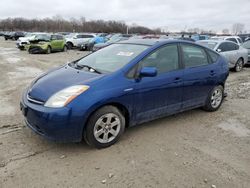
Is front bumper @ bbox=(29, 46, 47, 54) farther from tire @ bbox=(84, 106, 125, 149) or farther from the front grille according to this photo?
tire @ bbox=(84, 106, 125, 149)

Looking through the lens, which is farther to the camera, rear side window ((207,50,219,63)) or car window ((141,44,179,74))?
rear side window ((207,50,219,63))

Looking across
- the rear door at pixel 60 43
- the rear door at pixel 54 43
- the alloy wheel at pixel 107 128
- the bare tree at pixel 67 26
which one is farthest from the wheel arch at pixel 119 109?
the bare tree at pixel 67 26

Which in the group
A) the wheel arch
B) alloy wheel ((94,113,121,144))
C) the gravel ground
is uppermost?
the wheel arch

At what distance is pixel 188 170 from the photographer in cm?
316

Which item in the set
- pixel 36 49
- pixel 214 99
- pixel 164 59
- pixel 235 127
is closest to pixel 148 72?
pixel 164 59

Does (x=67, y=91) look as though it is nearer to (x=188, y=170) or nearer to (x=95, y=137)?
(x=95, y=137)

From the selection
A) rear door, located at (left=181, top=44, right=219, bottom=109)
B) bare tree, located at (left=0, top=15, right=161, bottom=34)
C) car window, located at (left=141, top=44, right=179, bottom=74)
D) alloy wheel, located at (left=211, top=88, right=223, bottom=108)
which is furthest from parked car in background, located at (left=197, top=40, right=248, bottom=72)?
bare tree, located at (left=0, top=15, right=161, bottom=34)

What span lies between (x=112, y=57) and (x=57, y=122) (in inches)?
63.4

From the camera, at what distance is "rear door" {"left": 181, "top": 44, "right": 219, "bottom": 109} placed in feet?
14.9

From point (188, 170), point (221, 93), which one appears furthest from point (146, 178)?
point (221, 93)

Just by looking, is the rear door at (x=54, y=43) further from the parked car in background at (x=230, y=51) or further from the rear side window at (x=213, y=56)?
the rear side window at (x=213, y=56)

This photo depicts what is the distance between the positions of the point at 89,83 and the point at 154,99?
46.6 inches

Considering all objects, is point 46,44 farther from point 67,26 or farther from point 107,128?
point 67,26

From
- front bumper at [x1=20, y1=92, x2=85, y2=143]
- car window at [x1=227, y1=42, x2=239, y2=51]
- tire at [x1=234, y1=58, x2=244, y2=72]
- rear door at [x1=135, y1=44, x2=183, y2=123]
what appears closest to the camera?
front bumper at [x1=20, y1=92, x2=85, y2=143]
